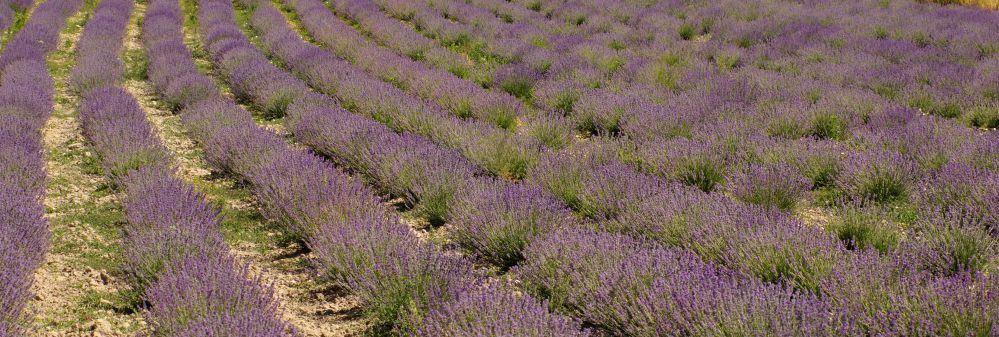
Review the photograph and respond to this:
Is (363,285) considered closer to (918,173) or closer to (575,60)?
(918,173)

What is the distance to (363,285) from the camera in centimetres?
314

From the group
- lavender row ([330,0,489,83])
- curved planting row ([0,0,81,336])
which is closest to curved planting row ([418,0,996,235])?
lavender row ([330,0,489,83])

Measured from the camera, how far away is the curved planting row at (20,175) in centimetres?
294

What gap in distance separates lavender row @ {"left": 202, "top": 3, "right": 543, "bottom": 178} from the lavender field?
0.03 m

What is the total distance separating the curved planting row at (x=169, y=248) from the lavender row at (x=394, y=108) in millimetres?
1777

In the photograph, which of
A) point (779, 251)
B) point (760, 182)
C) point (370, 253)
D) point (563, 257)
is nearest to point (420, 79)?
point (760, 182)

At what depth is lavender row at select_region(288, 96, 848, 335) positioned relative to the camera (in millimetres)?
2516

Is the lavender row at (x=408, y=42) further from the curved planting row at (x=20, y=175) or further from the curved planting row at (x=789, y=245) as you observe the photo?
the curved planting row at (x=789, y=245)

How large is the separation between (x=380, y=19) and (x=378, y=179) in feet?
25.0

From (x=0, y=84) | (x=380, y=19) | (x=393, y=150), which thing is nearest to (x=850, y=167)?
(x=393, y=150)

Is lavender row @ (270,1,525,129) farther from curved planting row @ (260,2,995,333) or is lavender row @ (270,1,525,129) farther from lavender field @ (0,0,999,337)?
curved planting row @ (260,2,995,333)

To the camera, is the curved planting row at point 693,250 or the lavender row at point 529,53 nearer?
the curved planting row at point 693,250

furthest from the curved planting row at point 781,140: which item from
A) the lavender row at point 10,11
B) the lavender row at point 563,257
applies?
the lavender row at point 10,11

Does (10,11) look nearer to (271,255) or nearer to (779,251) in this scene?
(271,255)
